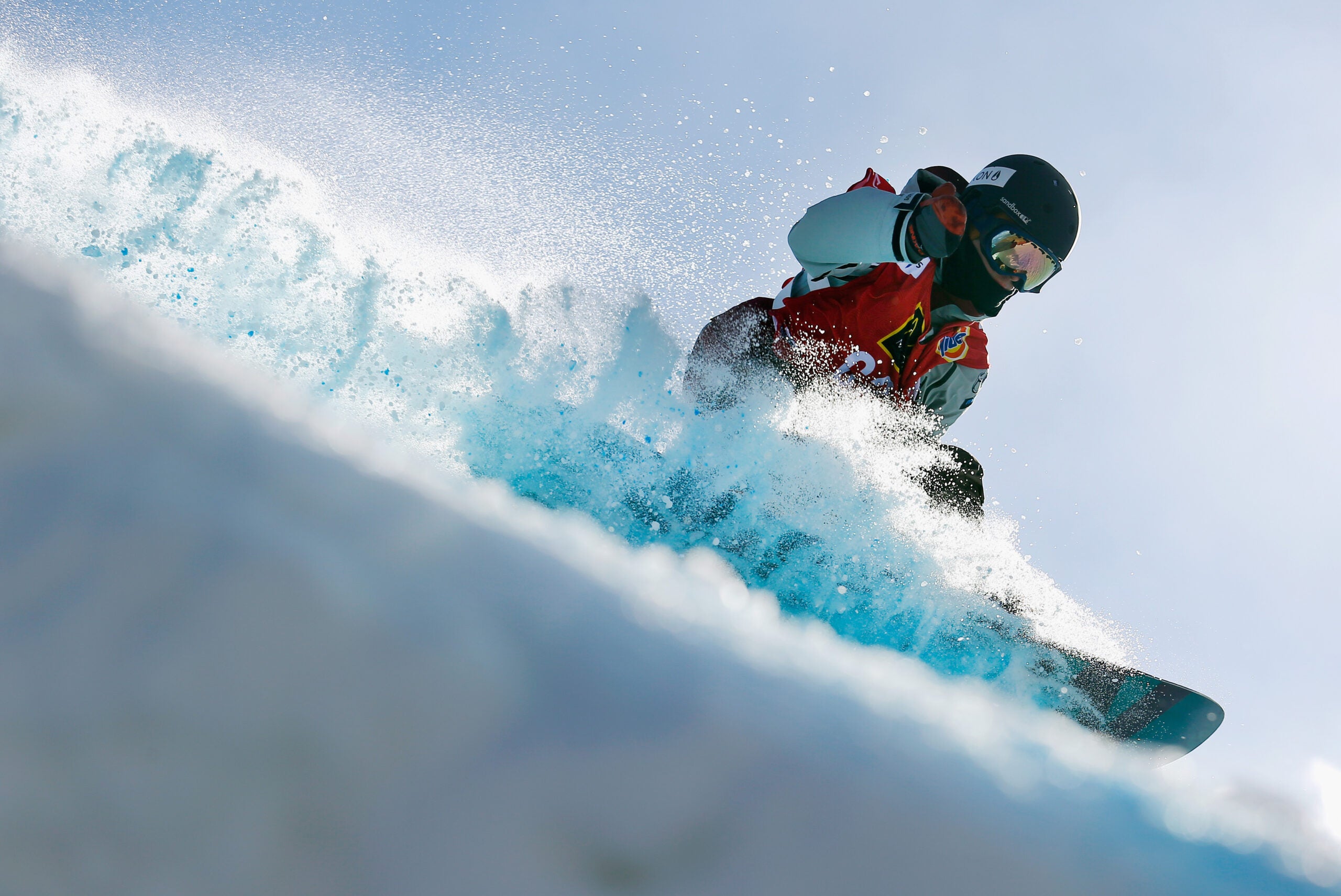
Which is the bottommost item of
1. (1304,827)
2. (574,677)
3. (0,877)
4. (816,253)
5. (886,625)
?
(0,877)

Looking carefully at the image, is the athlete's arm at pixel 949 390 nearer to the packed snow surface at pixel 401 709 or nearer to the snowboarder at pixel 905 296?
the snowboarder at pixel 905 296

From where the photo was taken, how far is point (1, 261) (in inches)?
39.3

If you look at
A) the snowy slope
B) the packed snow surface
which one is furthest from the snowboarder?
the snowy slope

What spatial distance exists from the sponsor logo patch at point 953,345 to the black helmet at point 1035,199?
1.67 feet

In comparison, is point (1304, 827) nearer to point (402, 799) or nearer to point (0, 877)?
point (402, 799)

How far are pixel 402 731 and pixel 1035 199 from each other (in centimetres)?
364

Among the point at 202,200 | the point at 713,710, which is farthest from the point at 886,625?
the point at 202,200

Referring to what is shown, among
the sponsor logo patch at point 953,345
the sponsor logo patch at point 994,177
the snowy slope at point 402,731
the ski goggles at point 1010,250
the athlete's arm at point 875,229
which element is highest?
the sponsor logo patch at point 994,177

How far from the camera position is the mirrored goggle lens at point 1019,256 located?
346 centimetres

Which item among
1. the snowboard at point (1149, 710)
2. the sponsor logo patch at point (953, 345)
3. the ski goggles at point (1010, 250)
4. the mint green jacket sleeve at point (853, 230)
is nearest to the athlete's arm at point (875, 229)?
the mint green jacket sleeve at point (853, 230)

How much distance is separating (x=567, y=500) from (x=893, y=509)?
1109 millimetres

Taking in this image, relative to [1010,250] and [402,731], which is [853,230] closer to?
[1010,250]

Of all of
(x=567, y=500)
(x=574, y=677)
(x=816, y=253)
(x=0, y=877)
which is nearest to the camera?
(x=0, y=877)

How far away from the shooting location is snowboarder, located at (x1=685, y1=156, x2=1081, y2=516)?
11.2 feet
